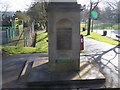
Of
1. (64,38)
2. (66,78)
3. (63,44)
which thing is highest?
(64,38)

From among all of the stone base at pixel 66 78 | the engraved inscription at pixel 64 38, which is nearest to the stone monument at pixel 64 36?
the engraved inscription at pixel 64 38

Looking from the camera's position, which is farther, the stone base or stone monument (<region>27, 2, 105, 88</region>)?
stone monument (<region>27, 2, 105, 88</region>)

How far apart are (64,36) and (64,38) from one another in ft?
0.28

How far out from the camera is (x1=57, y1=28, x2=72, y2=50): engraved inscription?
364 inches

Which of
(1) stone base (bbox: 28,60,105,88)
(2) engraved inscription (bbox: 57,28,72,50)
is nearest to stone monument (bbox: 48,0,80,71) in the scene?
(2) engraved inscription (bbox: 57,28,72,50)

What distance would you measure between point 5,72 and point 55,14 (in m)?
3.38

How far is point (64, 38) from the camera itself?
9.31 metres

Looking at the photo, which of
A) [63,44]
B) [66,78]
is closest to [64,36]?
[63,44]

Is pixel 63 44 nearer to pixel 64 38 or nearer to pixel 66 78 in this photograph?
pixel 64 38

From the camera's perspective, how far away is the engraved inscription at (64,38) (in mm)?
9250

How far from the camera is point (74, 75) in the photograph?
8.58 meters

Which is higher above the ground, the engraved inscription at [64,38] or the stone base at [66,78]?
the engraved inscription at [64,38]

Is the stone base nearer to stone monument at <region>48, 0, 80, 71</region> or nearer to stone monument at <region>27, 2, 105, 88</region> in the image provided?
stone monument at <region>27, 2, 105, 88</region>

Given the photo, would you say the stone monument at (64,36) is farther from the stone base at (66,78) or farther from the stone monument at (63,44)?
the stone base at (66,78)
